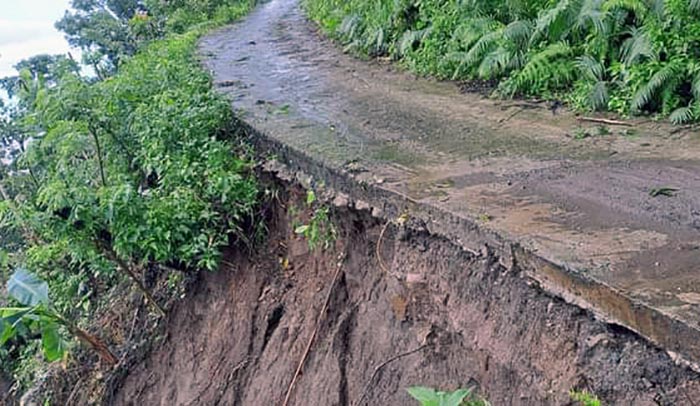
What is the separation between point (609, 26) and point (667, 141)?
1461 mm

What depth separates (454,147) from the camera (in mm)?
3354

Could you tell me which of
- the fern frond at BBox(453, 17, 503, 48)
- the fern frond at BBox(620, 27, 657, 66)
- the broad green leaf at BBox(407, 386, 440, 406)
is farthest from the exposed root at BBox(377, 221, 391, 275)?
the fern frond at BBox(453, 17, 503, 48)

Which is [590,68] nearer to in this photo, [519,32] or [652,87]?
[652,87]

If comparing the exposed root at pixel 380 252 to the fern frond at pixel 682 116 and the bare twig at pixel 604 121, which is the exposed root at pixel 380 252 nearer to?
the bare twig at pixel 604 121

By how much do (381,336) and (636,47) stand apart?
2542mm

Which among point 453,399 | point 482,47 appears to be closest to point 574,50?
point 482,47

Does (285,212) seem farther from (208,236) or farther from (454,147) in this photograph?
(454,147)

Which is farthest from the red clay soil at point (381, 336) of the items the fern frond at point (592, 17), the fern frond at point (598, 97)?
the fern frond at point (592, 17)

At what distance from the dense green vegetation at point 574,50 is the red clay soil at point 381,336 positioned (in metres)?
1.86

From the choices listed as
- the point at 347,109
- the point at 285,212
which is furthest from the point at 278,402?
the point at 347,109

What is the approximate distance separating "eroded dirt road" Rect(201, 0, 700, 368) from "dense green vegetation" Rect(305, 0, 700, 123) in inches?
10.0

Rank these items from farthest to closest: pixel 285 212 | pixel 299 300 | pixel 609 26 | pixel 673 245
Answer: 1. pixel 609 26
2. pixel 285 212
3. pixel 299 300
4. pixel 673 245

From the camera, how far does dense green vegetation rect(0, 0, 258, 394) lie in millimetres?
3910

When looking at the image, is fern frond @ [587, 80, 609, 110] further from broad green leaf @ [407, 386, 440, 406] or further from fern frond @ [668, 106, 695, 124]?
broad green leaf @ [407, 386, 440, 406]
